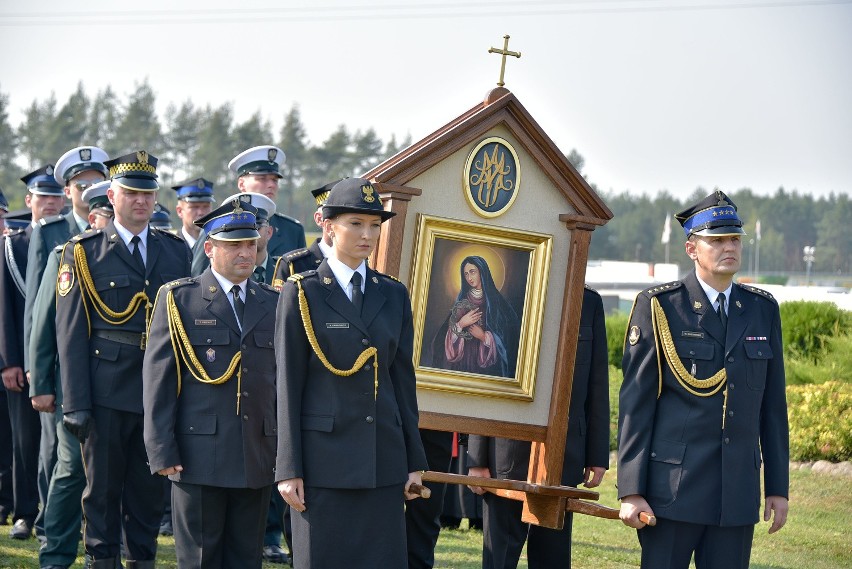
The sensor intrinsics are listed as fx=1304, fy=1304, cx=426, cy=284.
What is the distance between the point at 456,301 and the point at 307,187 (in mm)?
68551

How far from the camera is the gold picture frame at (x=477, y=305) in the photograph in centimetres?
637

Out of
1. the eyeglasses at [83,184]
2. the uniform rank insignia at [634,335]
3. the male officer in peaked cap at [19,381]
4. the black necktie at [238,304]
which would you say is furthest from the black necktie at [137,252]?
the uniform rank insignia at [634,335]

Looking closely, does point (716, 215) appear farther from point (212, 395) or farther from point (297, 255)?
point (297, 255)

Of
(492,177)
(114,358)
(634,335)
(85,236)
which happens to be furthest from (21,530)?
(634,335)

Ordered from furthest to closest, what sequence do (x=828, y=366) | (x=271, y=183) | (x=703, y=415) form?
(x=828, y=366)
(x=271, y=183)
(x=703, y=415)

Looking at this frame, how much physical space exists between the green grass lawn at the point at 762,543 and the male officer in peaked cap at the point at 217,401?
1853 millimetres

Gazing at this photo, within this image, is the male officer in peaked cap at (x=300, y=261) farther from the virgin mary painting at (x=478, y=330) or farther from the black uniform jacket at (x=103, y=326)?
the virgin mary painting at (x=478, y=330)

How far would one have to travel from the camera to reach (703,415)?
5980 millimetres

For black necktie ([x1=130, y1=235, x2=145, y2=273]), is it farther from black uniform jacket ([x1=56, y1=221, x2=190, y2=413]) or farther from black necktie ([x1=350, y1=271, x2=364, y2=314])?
black necktie ([x1=350, y1=271, x2=364, y2=314])

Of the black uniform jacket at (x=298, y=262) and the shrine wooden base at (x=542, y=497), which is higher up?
the black uniform jacket at (x=298, y=262)

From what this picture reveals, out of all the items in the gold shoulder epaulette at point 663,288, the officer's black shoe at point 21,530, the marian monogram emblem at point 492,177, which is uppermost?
the marian monogram emblem at point 492,177

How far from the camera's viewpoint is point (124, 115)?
73.3 meters

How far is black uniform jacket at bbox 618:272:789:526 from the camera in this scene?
5941 millimetres

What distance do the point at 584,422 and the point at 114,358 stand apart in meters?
2.67
